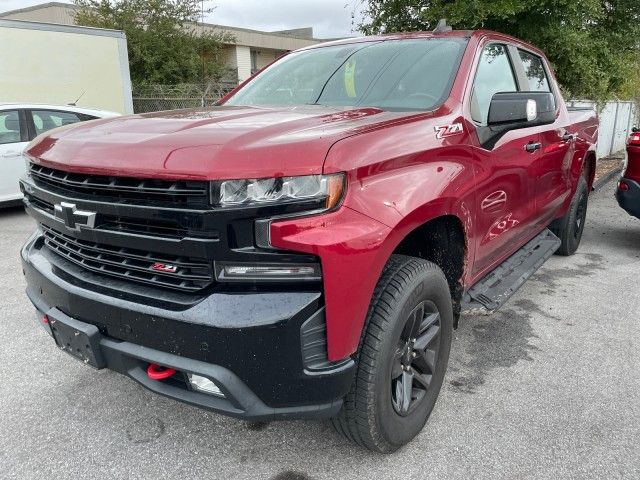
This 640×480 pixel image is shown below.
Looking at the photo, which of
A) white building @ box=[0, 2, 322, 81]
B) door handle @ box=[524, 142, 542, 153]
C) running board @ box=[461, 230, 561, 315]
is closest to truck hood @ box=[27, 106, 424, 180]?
running board @ box=[461, 230, 561, 315]

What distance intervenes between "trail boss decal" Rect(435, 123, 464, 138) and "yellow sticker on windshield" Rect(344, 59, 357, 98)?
67cm

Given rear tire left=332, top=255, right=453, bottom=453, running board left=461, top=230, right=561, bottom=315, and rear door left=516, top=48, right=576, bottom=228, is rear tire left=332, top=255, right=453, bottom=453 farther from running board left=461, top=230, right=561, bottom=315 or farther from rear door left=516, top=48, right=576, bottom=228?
rear door left=516, top=48, right=576, bottom=228

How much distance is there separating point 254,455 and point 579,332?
97.6 inches

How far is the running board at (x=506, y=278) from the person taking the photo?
311 centimetres

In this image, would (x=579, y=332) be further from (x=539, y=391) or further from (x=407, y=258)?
(x=407, y=258)

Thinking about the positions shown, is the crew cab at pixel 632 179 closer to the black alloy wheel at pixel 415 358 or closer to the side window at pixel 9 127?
the black alloy wheel at pixel 415 358

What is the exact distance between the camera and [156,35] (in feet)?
78.4

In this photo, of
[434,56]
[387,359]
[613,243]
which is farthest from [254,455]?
[613,243]

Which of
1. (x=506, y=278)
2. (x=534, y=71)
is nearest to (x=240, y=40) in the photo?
(x=534, y=71)

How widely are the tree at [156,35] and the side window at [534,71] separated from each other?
2096 cm

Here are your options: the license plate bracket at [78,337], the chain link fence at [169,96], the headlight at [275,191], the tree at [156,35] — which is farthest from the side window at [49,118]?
the tree at [156,35]

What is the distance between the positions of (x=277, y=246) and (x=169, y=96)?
18618 millimetres

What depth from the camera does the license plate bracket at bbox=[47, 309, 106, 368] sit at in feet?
6.92

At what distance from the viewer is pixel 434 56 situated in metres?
3.14
